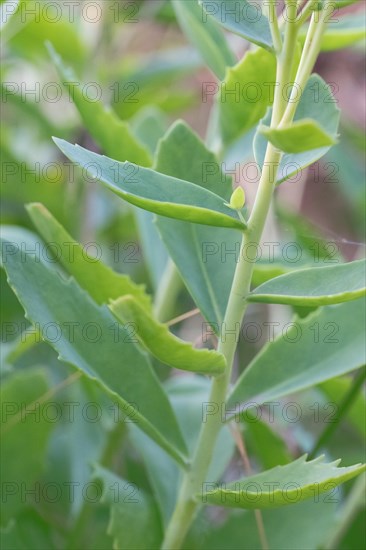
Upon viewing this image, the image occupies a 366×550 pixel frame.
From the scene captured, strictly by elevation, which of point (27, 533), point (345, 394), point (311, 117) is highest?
point (311, 117)

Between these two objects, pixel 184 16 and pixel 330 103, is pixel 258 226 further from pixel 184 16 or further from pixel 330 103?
pixel 184 16

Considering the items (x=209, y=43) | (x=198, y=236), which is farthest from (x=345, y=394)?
(x=209, y=43)

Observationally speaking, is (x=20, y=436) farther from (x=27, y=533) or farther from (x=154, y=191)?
(x=154, y=191)

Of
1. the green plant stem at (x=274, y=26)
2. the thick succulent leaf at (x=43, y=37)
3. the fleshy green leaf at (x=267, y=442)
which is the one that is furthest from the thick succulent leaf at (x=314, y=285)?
the thick succulent leaf at (x=43, y=37)

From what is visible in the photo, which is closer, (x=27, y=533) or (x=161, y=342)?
(x=161, y=342)

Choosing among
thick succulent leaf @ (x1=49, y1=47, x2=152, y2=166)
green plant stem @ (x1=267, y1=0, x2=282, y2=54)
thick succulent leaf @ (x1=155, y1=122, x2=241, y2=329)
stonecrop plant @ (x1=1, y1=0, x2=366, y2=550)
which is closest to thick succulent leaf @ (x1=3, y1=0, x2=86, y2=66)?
stonecrop plant @ (x1=1, y1=0, x2=366, y2=550)

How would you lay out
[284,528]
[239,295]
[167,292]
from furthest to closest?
1. [167,292]
2. [284,528]
3. [239,295]

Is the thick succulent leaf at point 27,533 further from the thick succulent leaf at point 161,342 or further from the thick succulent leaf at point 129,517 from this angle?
the thick succulent leaf at point 161,342
